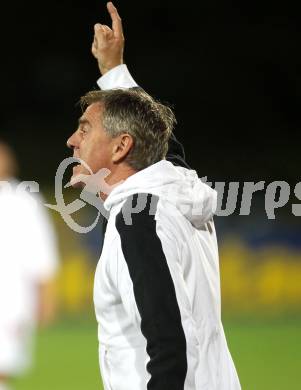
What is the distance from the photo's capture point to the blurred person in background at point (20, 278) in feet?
12.7

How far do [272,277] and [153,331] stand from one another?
5930 mm

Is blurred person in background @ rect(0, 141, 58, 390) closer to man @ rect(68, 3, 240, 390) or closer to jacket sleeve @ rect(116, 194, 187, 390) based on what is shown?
man @ rect(68, 3, 240, 390)

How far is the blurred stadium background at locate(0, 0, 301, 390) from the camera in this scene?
6.90m

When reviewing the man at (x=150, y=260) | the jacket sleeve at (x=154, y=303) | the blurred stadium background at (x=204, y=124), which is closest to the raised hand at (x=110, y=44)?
the man at (x=150, y=260)

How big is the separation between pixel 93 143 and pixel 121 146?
90 millimetres

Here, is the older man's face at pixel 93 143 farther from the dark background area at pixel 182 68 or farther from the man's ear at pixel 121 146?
the dark background area at pixel 182 68

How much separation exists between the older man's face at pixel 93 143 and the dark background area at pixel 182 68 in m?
7.93

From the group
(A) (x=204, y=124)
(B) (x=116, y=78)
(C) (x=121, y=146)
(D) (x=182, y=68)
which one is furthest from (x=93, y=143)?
(D) (x=182, y=68)

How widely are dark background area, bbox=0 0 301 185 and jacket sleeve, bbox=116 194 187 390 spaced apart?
327 inches

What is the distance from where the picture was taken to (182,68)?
1341cm

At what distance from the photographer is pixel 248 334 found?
7.14m

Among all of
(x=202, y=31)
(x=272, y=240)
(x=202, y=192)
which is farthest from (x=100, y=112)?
(x=202, y=31)

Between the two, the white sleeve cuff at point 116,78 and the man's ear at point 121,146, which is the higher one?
the white sleeve cuff at point 116,78

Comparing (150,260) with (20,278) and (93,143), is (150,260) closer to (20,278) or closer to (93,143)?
(93,143)
